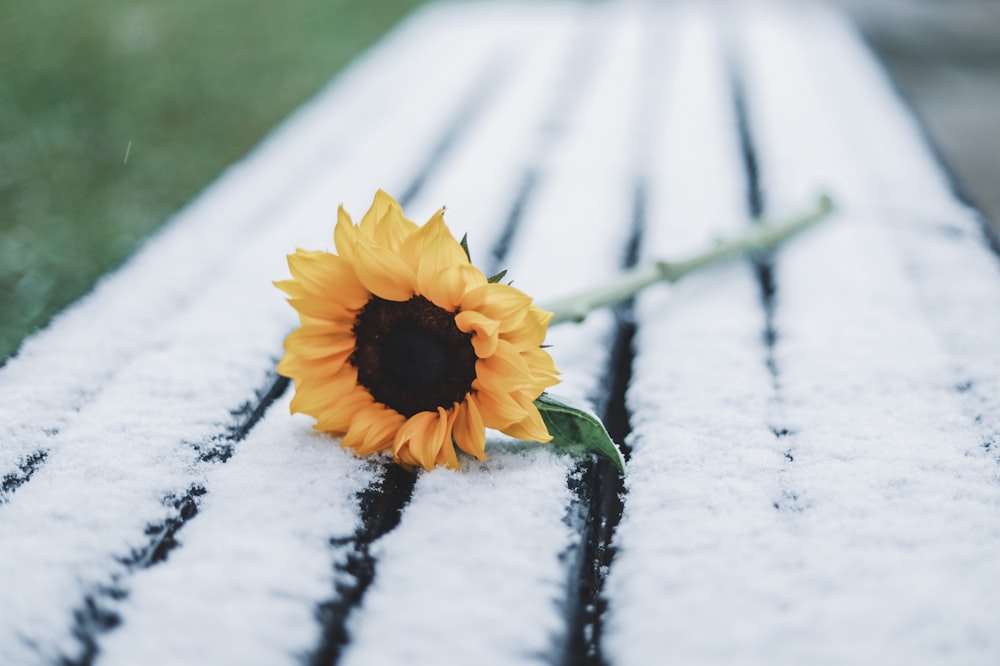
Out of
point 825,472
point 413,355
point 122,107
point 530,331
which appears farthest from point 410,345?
point 122,107

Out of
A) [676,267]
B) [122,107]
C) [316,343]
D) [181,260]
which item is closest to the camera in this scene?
[316,343]

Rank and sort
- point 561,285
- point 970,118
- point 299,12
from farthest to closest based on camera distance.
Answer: point 299,12
point 970,118
point 561,285

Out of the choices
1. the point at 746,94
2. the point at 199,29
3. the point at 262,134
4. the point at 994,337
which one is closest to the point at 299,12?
the point at 199,29

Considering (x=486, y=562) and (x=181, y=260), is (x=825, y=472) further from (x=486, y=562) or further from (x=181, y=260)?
(x=181, y=260)

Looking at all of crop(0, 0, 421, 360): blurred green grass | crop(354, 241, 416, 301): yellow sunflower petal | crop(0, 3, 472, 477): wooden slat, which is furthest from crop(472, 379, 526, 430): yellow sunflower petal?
crop(0, 0, 421, 360): blurred green grass

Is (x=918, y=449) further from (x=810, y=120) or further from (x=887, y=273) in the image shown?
(x=810, y=120)

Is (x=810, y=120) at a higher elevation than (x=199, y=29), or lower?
lower

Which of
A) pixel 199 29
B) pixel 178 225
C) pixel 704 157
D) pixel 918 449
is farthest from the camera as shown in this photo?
pixel 199 29

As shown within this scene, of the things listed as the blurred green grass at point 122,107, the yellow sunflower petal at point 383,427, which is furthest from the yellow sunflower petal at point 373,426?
the blurred green grass at point 122,107

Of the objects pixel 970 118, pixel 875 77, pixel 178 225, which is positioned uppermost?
pixel 178 225
